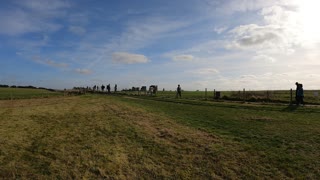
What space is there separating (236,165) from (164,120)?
28.0ft

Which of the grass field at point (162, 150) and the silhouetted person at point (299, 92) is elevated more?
the silhouetted person at point (299, 92)

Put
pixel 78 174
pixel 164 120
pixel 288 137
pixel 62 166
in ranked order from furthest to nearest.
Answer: pixel 164 120 → pixel 288 137 → pixel 62 166 → pixel 78 174

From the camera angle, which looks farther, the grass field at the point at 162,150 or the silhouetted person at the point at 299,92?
the silhouetted person at the point at 299,92

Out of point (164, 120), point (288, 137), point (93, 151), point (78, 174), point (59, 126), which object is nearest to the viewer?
point (78, 174)

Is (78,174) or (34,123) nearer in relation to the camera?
(78,174)

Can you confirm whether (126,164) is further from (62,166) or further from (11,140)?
(11,140)

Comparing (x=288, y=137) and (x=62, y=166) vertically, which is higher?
(x=288, y=137)

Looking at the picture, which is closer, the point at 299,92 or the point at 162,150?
the point at 162,150

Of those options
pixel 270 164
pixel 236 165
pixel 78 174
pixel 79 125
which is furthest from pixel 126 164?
pixel 79 125

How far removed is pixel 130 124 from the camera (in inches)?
643

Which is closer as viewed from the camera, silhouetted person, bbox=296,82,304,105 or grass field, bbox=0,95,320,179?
grass field, bbox=0,95,320,179

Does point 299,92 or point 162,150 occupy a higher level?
point 299,92

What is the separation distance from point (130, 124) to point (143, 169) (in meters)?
7.11

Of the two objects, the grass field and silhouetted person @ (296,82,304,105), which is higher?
silhouetted person @ (296,82,304,105)
